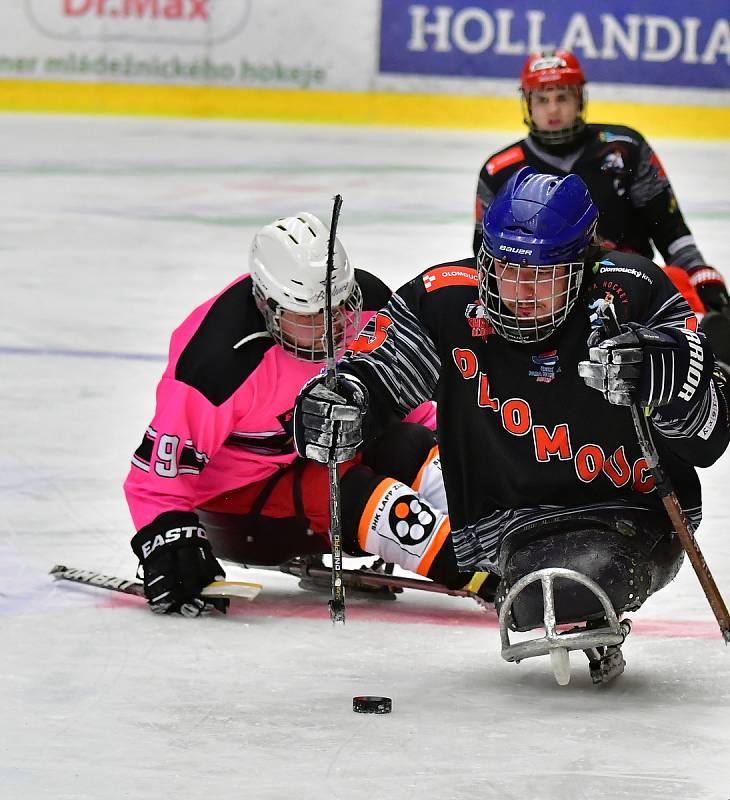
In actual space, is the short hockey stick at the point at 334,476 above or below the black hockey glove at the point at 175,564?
above

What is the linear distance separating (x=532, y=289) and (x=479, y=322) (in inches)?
6.2

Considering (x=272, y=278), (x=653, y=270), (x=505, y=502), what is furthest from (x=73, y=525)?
(x=653, y=270)

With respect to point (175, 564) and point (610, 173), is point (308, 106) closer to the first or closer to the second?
point (610, 173)

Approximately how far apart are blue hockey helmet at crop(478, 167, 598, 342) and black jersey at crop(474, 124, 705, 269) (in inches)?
97.0

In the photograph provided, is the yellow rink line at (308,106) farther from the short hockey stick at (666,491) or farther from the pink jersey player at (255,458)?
the short hockey stick at (666,491)

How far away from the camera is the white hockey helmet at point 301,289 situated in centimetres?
324

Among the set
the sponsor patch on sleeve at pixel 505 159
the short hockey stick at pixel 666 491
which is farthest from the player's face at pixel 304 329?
the sponsor patch on sleeve at pixel 505 159

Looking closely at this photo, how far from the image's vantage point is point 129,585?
3.33 metres

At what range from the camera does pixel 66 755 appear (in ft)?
7.89

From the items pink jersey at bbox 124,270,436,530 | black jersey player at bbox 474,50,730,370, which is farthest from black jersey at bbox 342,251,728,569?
black jersey player at bbox 474,50,730,370

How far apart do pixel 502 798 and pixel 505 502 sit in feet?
2.31

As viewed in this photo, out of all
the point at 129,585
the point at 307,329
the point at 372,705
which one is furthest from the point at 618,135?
the point at 372,705

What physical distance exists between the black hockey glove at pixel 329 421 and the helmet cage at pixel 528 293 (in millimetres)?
262

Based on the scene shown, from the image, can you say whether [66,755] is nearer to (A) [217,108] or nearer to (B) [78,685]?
(B) [78,685]
